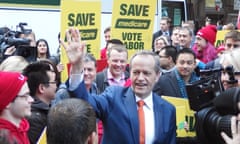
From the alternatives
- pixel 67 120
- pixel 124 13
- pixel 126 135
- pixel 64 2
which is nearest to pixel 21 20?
pixel 124 13

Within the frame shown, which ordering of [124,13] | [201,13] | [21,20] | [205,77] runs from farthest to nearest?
[201,13], [21,20], [124,13], [205,77]

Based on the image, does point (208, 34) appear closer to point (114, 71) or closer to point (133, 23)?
point (133, 23)

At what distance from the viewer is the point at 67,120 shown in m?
2.76

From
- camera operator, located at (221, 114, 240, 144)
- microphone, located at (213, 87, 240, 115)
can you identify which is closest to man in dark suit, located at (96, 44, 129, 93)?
microphone, located at (213, 87, 240, 115)

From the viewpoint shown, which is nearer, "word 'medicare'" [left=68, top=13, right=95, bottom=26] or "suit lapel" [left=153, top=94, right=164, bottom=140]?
"suit lapel" [left=153, top=94, right=164, bottom=140]

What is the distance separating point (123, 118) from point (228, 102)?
1251 millimetres

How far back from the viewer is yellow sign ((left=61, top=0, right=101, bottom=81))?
6.55m

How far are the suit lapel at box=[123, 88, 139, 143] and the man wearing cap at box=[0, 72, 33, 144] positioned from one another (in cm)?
77

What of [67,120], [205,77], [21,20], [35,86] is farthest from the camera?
[21,20]

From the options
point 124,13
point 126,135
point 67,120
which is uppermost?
point 124,13

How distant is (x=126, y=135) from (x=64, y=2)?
9.84 ft

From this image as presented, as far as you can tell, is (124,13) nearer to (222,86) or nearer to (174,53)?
(174,53)

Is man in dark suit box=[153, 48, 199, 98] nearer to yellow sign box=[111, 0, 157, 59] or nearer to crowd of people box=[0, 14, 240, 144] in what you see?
crowd of people box=[0, 14, 240, 144]

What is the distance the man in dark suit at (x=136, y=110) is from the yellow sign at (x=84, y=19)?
7.78ft
